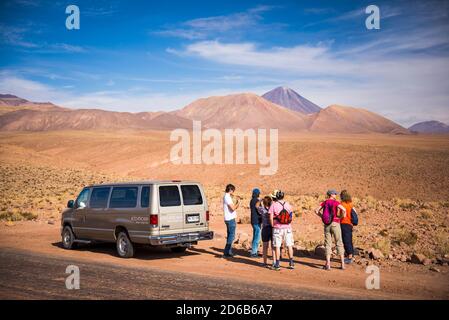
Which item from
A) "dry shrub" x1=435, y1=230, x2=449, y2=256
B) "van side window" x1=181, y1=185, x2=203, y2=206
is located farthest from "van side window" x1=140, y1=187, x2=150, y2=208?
"dry shrub" x1=435, y1=230, x2=449, y2=256

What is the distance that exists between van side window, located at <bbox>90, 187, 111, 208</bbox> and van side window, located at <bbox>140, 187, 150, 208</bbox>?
155 cm

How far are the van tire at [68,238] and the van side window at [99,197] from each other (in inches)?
60.8

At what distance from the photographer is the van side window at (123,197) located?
11.9m

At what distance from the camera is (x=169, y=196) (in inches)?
461

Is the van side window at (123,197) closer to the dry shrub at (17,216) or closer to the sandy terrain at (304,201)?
the sandy terrain at (304,201)

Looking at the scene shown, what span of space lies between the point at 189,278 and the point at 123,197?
138 inches

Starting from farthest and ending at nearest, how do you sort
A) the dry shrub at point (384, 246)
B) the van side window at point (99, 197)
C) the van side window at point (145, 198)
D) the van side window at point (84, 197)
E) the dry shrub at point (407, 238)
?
the dry shrub at point (407, 238) < the van side window at point (84, 197) < the dry shrub at point (384, 246) < the van side window at point (99, 197) < the van side window at point (145, 198)

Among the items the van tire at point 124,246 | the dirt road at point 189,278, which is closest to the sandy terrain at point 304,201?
the dirt road at point 189,278

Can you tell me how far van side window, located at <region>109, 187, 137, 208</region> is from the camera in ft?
39.0

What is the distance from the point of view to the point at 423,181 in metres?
43.5

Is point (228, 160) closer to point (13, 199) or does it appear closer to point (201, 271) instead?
point (13, 199)

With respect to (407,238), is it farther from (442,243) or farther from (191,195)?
(191,195)

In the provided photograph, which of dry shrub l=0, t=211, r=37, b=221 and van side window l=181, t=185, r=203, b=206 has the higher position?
van side window l=181, t=185, r=203, b=206

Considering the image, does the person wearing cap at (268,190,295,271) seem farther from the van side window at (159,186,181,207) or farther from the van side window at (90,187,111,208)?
the van side window at (90,187,111,208)
